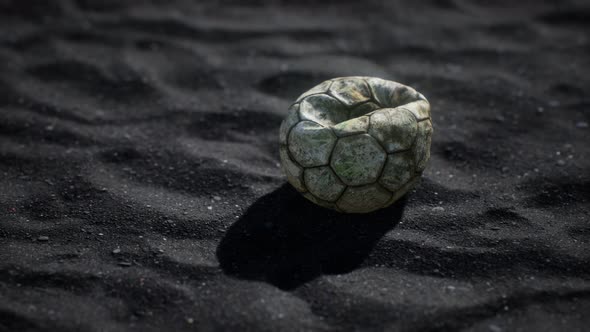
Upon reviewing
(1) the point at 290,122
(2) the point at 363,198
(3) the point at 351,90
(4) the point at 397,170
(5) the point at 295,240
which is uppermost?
(3) the point at 351,90

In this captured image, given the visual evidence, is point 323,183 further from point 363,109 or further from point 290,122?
point 363,109

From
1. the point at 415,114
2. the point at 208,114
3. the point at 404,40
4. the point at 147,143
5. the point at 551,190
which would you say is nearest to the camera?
the point at 415,114

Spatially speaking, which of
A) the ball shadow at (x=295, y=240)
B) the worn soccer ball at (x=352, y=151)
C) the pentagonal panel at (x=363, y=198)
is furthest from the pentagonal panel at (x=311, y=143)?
the ball shadow at (x=295, y=240)

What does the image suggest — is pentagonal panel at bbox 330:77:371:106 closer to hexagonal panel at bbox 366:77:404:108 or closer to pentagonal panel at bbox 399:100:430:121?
hexagonal panel at bbox 366:77:404:108

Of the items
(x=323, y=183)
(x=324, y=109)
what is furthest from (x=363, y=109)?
(x=323, y=183)

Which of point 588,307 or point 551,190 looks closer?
point 588,307

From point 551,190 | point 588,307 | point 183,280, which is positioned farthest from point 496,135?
point 183,280

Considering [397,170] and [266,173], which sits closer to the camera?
[397,170]

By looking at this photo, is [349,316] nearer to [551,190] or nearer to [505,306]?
[505,306]
